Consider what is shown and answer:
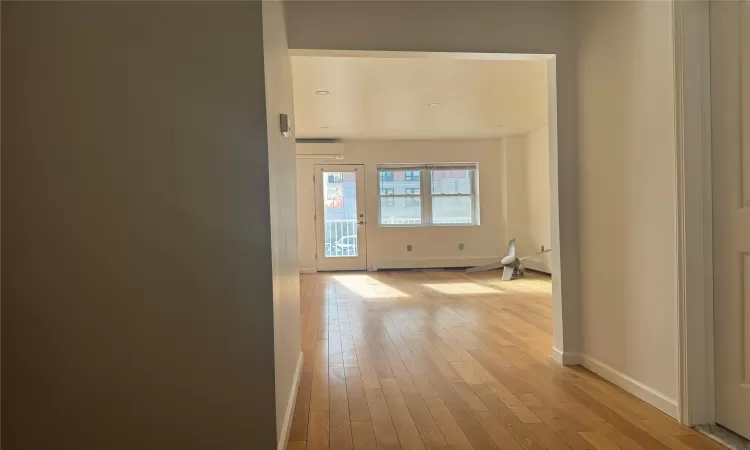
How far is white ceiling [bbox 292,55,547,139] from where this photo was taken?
4496mm

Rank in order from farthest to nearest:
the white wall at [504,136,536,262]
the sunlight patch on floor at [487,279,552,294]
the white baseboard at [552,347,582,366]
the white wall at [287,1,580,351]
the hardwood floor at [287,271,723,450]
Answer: the white wall at [504,136,536,262], the sunlight patch on floor at [487,279,552,294], the white baseboard at [552,347,582,366], the white wall at [287,1,580,351], the hardwood floor at [287,271,723,450]

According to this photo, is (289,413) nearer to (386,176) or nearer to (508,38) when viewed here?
(508,38)

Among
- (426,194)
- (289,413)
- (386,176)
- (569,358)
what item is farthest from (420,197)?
(289,413)

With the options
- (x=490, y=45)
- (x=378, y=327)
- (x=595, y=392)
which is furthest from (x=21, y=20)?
(x=378, y=327)

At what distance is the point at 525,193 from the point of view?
8977 mm

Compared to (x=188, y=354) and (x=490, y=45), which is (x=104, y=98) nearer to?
(x=188, y=354)

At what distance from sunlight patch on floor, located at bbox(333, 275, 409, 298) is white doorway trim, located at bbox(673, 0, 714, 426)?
13.3 ft

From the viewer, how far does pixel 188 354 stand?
1681mm

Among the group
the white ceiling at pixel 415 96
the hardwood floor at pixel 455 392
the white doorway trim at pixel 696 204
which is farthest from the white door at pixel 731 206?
the white ceiling at pixel 415 96

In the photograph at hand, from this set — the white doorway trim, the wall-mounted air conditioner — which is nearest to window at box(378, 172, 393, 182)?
the wall-mounted air conditioner


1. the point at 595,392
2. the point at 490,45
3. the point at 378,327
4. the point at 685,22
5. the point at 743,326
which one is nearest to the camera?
the point at 743,326

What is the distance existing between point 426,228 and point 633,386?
6709mm

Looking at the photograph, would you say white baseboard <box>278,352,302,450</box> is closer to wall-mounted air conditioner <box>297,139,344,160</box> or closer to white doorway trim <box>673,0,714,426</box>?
white doorway trim <box>673,0,714,426</box>

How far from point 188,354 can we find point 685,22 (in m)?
2.36
